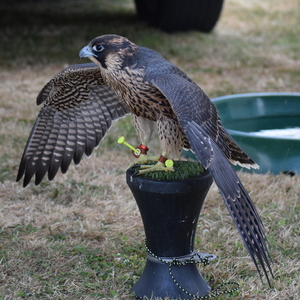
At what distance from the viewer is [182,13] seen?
9.98 meters

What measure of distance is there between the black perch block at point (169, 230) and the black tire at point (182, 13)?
7670mm

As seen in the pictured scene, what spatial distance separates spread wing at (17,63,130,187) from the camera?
329cm

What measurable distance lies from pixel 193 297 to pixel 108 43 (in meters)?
1.43

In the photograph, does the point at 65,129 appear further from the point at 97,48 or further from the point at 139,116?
the point at 97,48

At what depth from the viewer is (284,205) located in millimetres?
3832

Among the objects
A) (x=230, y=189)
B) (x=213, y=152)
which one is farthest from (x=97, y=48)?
(x=230, y=189)

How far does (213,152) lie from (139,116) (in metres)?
0.65

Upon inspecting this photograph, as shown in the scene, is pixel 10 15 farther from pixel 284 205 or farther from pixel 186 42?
pixel 284 205

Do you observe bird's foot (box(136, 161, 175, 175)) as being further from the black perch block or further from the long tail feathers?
the long tail feathers

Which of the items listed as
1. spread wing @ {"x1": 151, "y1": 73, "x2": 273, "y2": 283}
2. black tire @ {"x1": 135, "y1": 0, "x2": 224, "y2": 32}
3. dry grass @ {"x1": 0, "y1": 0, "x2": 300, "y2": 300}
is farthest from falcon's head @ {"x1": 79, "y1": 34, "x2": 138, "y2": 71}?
black tire @ {"x1": 135, "y1": 0, "x2": 224, "y2": 32}

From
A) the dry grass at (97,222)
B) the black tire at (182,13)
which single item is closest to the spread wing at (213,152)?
the dry grass at (97,222)

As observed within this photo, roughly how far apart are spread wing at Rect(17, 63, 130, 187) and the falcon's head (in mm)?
634

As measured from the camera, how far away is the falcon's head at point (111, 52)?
2.59 metres

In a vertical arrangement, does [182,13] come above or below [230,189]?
below
